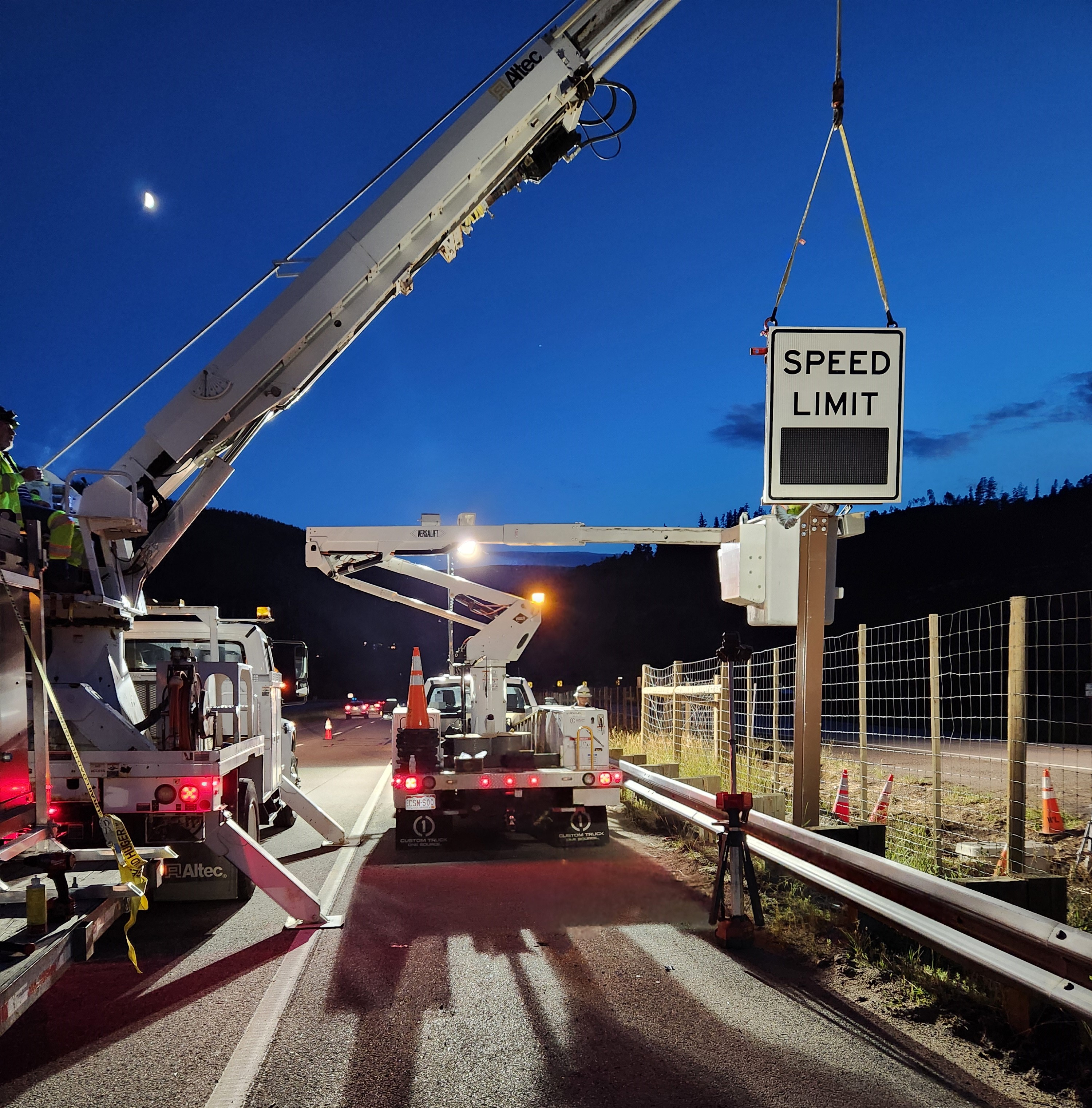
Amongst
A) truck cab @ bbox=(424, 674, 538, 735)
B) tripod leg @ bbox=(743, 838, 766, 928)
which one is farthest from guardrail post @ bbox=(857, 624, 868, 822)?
truck cab @ bbox=(424, 674, 538, 735)

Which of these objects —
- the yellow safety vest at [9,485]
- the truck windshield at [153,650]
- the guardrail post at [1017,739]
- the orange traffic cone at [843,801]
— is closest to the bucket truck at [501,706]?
the guardrail post at [1017,739]

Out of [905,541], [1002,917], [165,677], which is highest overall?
[905,541]

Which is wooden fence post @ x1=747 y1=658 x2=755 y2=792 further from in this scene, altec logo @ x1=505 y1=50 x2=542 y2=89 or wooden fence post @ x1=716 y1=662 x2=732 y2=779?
altec logo @ x1=505 y1=50 x2=542 y2=89

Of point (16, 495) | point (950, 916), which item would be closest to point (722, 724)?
point (950, 916)

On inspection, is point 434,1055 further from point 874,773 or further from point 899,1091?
point 874,773

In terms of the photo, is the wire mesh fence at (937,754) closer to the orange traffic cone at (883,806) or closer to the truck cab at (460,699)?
the orange traffic cone at (883,806)

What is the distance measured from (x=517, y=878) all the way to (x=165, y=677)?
3467 mm

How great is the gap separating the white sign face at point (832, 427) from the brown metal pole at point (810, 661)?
1.19 m

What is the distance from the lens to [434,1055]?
4355 millimetres

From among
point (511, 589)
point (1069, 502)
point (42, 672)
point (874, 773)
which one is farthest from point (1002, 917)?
point (511, 589)

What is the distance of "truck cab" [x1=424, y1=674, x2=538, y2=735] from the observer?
39.6ft

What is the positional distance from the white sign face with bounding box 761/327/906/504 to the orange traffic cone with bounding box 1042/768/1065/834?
17.9ft

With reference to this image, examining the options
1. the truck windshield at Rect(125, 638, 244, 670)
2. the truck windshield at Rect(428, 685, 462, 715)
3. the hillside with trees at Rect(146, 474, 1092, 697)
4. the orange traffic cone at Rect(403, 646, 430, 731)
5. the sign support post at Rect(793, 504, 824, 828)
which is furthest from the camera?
the hillside with trees at Rect(146, 474, 1092, 697)

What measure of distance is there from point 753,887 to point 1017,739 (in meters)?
1.87
